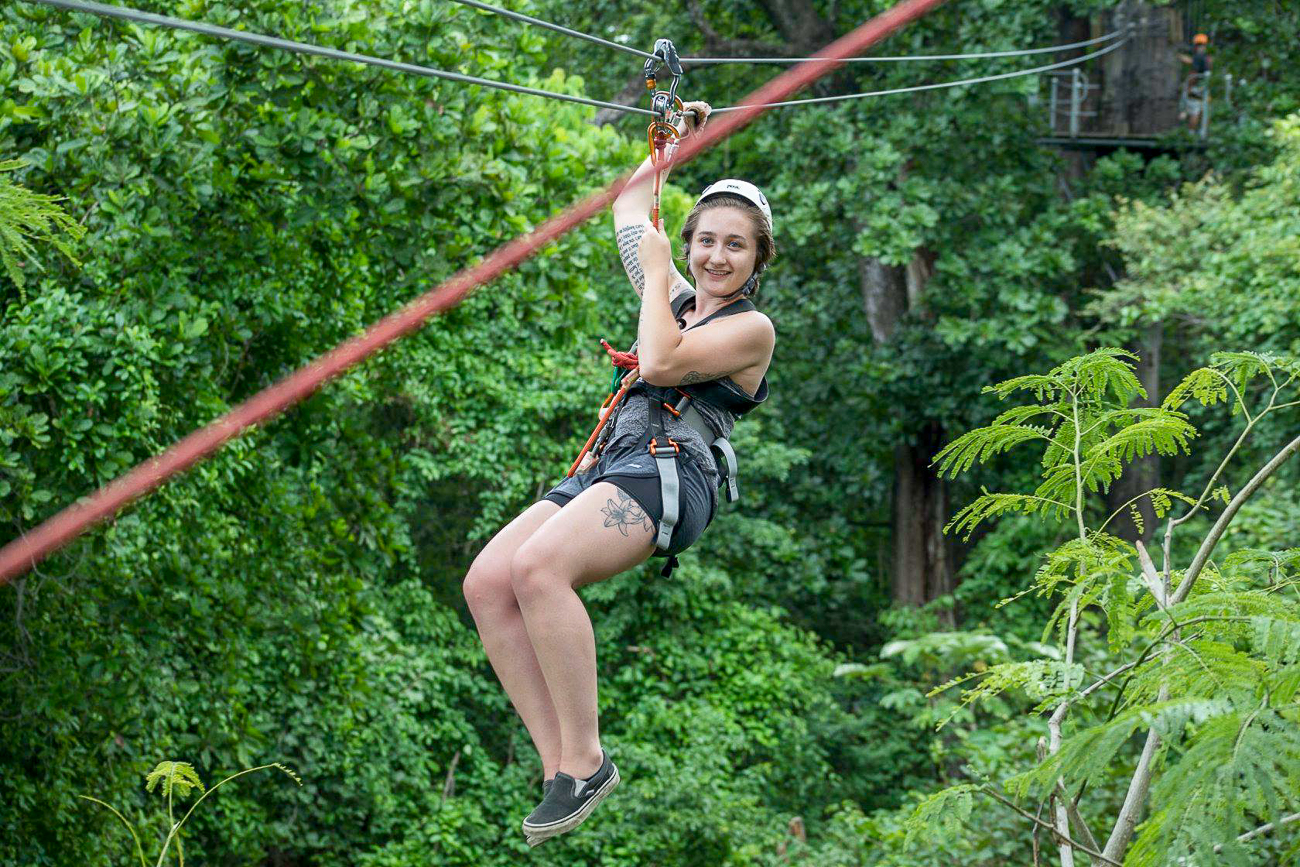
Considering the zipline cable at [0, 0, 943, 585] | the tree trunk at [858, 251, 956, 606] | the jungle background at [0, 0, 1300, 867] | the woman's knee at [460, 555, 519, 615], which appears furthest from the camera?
the tree trunk at [858, 251, 956, 606]

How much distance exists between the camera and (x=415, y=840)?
32.7ft

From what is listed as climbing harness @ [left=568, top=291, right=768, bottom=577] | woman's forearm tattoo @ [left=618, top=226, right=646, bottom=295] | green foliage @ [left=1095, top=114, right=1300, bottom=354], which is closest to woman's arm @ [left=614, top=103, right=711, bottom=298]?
woman's forearm tattoo @ [left=618, top=226, right=646, bottom=295]

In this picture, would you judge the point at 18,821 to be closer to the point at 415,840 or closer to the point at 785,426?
the point at 415,840

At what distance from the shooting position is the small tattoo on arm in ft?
9.60

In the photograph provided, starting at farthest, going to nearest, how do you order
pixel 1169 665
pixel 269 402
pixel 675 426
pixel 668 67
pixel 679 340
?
pixel 269 402, pixel 668 67, pixel 675 426, pixel 679 340, pixel 1169 665

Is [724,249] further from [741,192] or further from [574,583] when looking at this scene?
[574,583]

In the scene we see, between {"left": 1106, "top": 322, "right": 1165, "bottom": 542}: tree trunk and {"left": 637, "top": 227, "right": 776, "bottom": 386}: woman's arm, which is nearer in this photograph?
{"left": 637, "top": 227, "right": 776, "bottom": 386}: woman's arm

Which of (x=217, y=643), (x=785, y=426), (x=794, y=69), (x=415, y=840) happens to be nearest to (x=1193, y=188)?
(x=794, y=69)

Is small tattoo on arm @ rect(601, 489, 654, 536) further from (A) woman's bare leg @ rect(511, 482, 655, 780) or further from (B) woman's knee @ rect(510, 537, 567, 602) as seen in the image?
(B) woman's knee @ rect(510, 537, 567, 602)

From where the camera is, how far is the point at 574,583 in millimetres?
2902

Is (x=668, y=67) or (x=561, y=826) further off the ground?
(x=668, y=67)

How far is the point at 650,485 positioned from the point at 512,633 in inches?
15.5

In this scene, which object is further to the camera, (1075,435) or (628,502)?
(1075,435)

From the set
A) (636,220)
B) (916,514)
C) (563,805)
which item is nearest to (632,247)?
(636,220)
